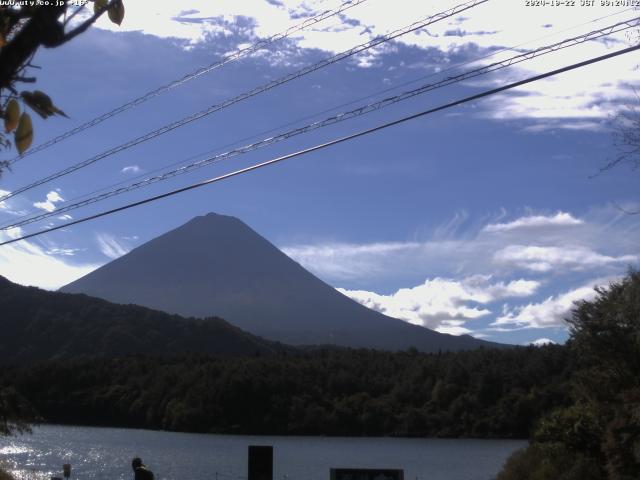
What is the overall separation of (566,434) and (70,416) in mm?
68700

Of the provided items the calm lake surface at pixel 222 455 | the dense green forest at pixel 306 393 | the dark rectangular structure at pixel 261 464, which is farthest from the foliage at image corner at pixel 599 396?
the dense green forest at pixel 306 393

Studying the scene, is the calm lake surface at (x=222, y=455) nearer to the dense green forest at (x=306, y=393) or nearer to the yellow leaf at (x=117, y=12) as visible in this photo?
the dense green forest at (x=306, y=393)

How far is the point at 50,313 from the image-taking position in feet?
374

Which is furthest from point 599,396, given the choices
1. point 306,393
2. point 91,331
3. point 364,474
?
point 91,331

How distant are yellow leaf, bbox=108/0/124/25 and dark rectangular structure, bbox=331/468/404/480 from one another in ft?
27.3

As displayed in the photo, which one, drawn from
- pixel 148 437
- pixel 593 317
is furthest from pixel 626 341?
pixel 148 437

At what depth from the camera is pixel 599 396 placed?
19297 millimetres

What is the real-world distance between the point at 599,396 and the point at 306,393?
6507 centimetres

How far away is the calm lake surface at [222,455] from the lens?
39406 millimetres

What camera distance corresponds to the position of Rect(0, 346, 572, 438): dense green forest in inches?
2886

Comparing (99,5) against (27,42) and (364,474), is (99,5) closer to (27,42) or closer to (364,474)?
(27,42)

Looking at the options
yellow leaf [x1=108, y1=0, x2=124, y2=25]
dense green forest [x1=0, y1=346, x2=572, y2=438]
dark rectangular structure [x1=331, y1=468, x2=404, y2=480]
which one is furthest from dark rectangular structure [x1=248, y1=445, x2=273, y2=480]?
dense green forest [x1=0, y1=346, x2=572, y2=438]

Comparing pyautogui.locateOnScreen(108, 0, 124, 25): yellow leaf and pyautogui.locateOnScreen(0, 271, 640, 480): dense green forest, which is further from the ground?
pyautogui.locateOnScreen(0, 271, 640, 480): dense green forest

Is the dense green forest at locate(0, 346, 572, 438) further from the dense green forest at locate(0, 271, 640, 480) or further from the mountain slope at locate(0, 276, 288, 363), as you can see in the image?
the mountain slope at locate(0, 276, 288, 363)
